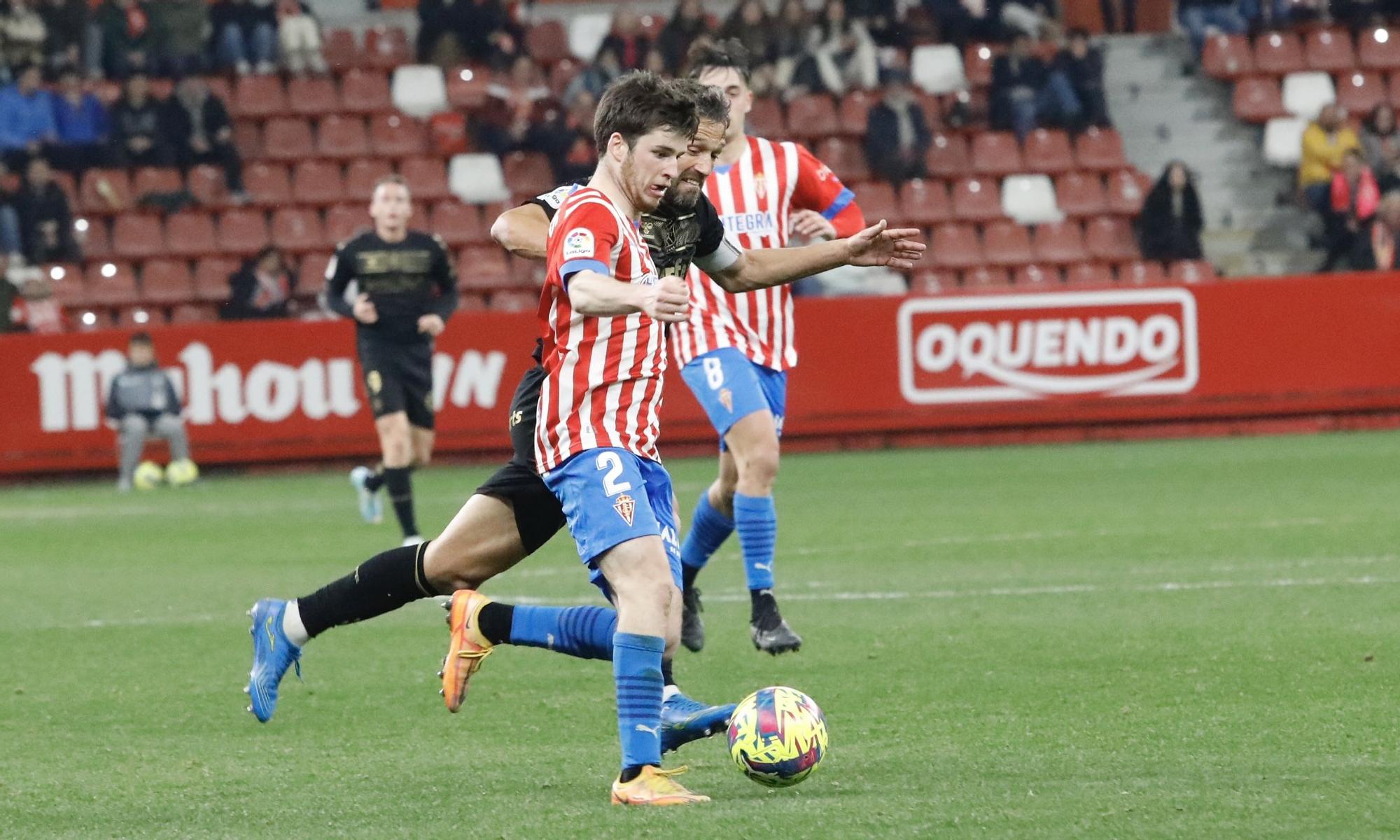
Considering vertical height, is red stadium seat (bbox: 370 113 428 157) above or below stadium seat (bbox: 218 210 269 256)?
above

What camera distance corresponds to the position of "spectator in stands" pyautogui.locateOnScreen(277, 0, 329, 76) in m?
21.5

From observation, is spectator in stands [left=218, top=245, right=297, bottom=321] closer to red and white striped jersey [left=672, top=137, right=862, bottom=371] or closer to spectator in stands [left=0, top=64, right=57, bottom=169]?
spectator in stands [left=0, top=64, right=57, bottom=169]

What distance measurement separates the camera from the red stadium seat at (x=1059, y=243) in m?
20.7

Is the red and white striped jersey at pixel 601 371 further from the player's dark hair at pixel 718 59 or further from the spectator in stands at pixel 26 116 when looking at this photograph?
the spectator in stands at pixel 26 116

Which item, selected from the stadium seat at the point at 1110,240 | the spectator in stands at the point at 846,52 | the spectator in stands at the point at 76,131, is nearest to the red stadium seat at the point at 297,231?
the spectator in stands at the point at 76,131

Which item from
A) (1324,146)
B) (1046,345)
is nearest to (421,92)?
(1046,345)

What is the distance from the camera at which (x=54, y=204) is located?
19.5m

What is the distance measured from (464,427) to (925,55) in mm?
7642

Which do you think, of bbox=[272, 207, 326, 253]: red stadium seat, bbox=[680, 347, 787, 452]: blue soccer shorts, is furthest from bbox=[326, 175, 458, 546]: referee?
bbox=[272, 207, 326, 253]: red stadium seat

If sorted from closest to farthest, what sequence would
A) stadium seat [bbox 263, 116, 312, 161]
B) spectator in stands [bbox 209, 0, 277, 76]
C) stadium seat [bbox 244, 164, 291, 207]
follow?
stadium seat [bbox 244, 164, 291, 207] → stadium seat [bbox 263, 116, 312, 161] → spectator in stands [bbox 209, 0, 277, 76]

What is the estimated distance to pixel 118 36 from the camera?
2102 centimetres

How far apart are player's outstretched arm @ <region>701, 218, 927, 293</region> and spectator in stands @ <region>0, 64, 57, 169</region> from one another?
15.5 meters

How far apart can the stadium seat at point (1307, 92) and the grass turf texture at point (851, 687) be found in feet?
33.7

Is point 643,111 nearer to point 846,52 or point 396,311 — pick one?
point 396,311
